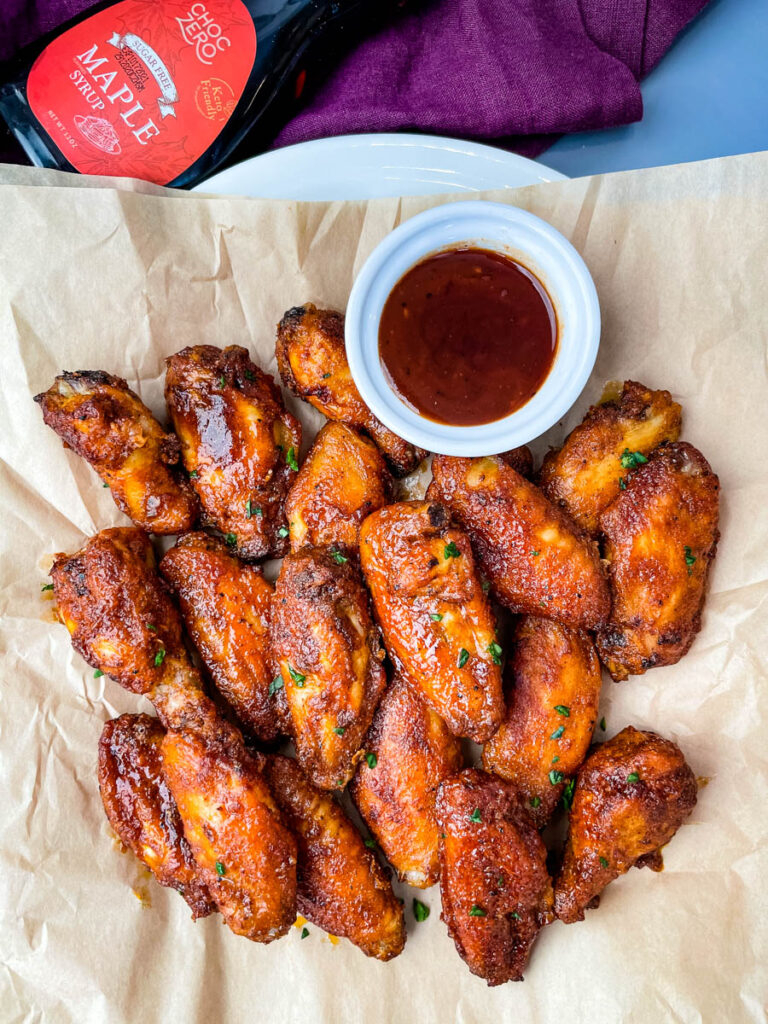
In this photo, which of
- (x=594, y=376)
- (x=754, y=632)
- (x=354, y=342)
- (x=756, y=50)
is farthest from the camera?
(x=756, y=50)

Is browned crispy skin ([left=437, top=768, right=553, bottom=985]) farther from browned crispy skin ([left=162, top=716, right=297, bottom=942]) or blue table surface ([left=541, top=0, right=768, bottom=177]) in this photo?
blue table surface ([left=541, top=0, right=768, bottom=177])

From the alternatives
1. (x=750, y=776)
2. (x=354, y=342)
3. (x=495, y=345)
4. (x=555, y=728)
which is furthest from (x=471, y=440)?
(x=750, y=776)

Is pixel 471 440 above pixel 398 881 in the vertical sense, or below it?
above

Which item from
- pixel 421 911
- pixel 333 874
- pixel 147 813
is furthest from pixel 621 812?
pixel 147 813

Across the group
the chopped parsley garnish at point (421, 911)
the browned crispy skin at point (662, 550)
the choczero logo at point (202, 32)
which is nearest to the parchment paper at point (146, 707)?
the chopped parsley garnish at point (421, 911)

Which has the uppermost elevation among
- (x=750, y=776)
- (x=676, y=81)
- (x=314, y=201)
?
(x=314, y=201)

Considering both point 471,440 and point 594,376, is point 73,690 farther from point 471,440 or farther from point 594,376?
point 594,376

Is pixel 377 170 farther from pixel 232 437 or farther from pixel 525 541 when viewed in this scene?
pixel 525 541
